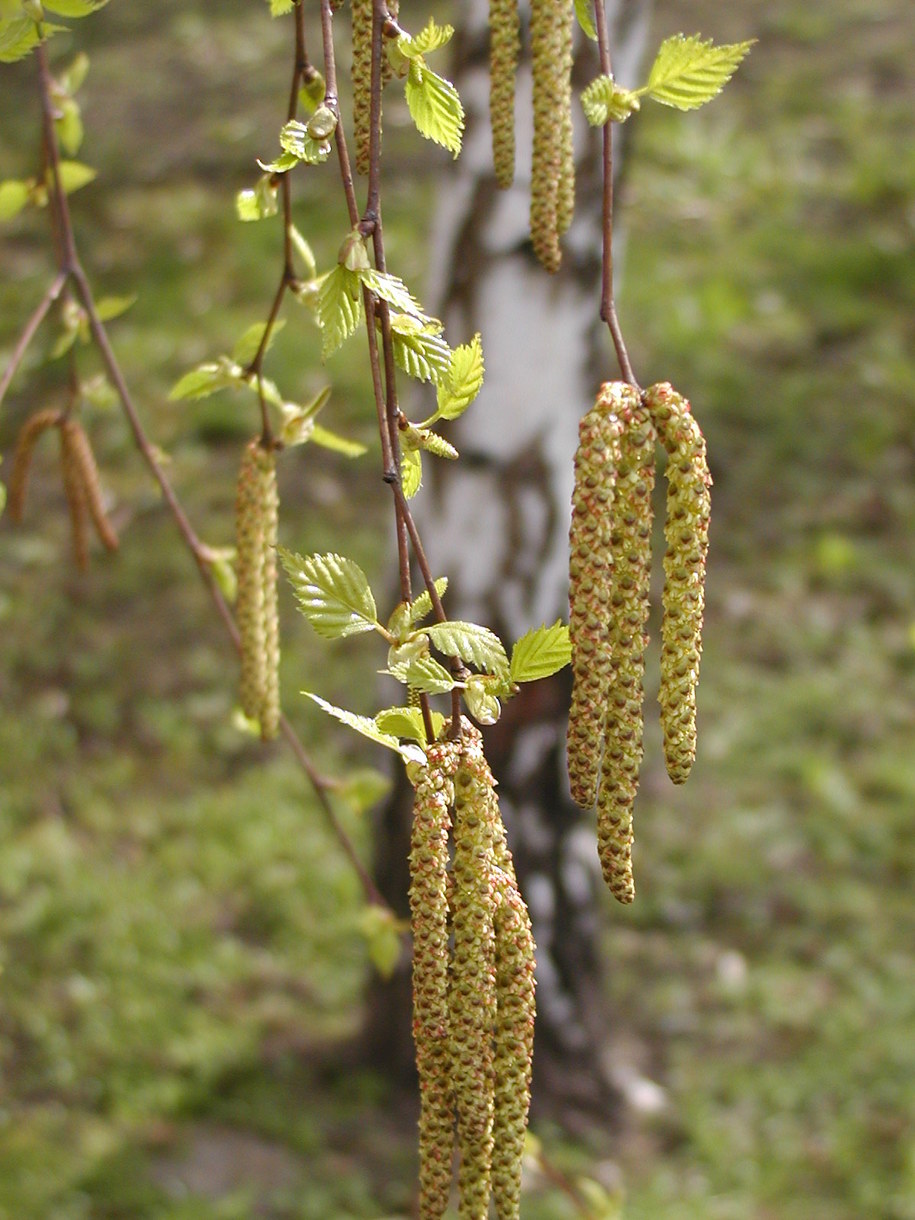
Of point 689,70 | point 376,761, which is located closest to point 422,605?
point 689,70

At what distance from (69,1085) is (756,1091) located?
5.01ft

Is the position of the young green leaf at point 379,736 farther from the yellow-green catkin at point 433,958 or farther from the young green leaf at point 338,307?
the young green leaf at point 338,307

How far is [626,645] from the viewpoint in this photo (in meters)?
0.84

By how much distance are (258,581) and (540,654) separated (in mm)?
511

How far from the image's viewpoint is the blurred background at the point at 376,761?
309 cm

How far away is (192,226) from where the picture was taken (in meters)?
5.91

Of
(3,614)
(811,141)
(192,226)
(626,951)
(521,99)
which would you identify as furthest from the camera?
(811,141)

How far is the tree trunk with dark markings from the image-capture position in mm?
2695

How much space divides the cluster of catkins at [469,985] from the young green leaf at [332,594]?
91mm

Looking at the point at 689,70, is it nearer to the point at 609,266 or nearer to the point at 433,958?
the point at 609,266

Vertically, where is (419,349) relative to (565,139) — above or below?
below

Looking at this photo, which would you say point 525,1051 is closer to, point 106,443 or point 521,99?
point 521,99

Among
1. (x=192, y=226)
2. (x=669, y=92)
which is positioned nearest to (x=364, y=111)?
(x=669, y=92)

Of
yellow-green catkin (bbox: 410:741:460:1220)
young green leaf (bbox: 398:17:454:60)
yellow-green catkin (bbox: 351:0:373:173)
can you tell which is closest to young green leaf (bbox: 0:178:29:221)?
yellow-green catkin (bbox: 351:0:373:173)
